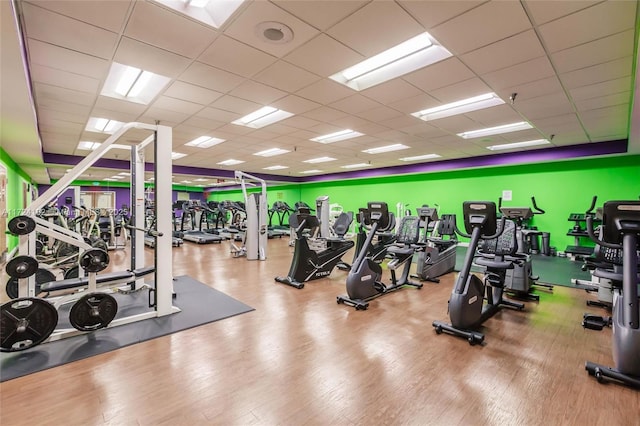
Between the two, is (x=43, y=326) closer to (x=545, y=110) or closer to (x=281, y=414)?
(x=281, y=414)

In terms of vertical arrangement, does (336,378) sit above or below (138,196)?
below

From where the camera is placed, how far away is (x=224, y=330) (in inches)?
116

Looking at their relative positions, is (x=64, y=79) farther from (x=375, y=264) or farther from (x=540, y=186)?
(x=540, y=186)

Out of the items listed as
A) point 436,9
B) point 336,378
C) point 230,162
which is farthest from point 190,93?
point 230,162

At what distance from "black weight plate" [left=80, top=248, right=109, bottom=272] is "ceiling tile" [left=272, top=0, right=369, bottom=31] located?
9.09 ft

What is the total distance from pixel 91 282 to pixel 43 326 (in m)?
0.50

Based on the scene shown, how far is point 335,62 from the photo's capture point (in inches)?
126

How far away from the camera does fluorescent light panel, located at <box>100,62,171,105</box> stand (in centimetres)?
373

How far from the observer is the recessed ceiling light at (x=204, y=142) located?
6.89m

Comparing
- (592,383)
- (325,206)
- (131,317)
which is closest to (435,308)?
(592,383)

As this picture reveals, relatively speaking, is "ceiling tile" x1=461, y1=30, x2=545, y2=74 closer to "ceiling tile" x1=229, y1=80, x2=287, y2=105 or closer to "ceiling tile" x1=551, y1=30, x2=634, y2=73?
"ceiling tile" x1=551, y1=30, x2=634, y2=73

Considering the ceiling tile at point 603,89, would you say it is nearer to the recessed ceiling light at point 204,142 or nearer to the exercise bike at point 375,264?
the exercise bike at point 375,264

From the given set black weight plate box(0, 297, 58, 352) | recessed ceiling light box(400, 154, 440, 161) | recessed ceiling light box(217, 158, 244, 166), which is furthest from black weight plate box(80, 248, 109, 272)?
recessed ceiling light box(400, 154, 440, 161)

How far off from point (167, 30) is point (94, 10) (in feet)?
1.72
